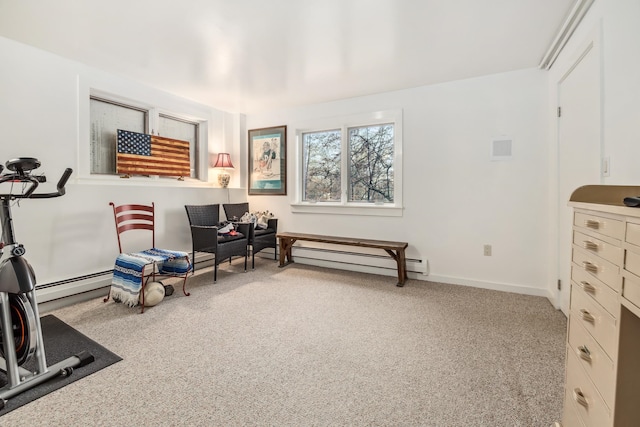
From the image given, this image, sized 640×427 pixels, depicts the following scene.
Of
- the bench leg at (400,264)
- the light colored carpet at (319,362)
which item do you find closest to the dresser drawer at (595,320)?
the light colored carpet at (319,362)

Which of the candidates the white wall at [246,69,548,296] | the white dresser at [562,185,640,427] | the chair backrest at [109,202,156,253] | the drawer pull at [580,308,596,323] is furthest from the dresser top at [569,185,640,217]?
the chair backrest at [109,202,156,253]

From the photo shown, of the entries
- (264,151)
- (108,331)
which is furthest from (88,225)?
(264,151)

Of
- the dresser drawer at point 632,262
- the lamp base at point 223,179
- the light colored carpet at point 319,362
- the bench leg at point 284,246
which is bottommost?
the light colored carpet at point 319,362

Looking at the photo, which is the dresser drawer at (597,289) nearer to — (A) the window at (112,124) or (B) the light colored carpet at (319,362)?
(B) the light colored carpet at (319,362)

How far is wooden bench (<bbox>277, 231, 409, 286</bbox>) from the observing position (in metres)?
3.34

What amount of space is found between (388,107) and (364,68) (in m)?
0.83

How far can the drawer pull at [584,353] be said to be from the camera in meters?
1.01

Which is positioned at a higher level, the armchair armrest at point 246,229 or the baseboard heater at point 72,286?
the armchair armrest at point 246,229

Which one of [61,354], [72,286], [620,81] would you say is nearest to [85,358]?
[61,354]

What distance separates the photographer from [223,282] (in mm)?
3451

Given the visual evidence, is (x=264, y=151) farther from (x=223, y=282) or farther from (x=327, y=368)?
(x=327, y=368)

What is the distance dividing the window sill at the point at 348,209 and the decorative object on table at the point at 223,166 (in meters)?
1.10

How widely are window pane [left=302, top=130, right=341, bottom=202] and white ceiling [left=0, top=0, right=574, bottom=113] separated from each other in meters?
0.97

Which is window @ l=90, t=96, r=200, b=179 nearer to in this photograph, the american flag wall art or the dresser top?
the american flag wall art
